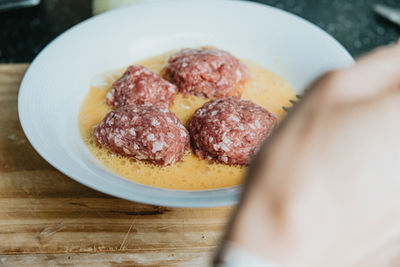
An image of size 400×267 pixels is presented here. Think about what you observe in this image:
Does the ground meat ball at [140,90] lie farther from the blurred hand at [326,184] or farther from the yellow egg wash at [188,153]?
the blurred hand at [326,184]

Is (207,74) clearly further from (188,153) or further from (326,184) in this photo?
(326,184)

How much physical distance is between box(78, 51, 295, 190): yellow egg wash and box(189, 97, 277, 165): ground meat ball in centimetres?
4

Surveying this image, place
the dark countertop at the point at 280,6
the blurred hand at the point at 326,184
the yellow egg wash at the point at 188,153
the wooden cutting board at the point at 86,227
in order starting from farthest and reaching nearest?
the dark countertop at the point at 280,6 → the yellow egg wash at the point at 188,153 → the wooden cutting board at the point at 86,227 → the blurred hand at the point at 326,184

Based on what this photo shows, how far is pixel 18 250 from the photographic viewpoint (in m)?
1.01

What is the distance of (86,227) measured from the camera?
1.06 m

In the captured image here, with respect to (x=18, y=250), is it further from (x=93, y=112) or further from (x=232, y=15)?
(x=232, y=15)

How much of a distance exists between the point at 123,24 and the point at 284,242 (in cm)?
146

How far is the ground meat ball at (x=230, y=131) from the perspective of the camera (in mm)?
1247

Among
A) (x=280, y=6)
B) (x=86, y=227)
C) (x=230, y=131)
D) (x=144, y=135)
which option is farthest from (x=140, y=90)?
(x=280, y=6)

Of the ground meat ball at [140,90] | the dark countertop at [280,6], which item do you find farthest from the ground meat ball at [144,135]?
the dark countertop at [280,6]

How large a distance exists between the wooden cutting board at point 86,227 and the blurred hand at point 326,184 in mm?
669

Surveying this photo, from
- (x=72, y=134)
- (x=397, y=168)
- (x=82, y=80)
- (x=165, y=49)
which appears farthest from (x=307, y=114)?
(x=165, y=49)

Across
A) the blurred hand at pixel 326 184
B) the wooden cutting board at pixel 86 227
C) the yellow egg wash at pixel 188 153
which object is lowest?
the wooden cutting board at pixel 86 227

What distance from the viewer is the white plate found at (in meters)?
1.26
